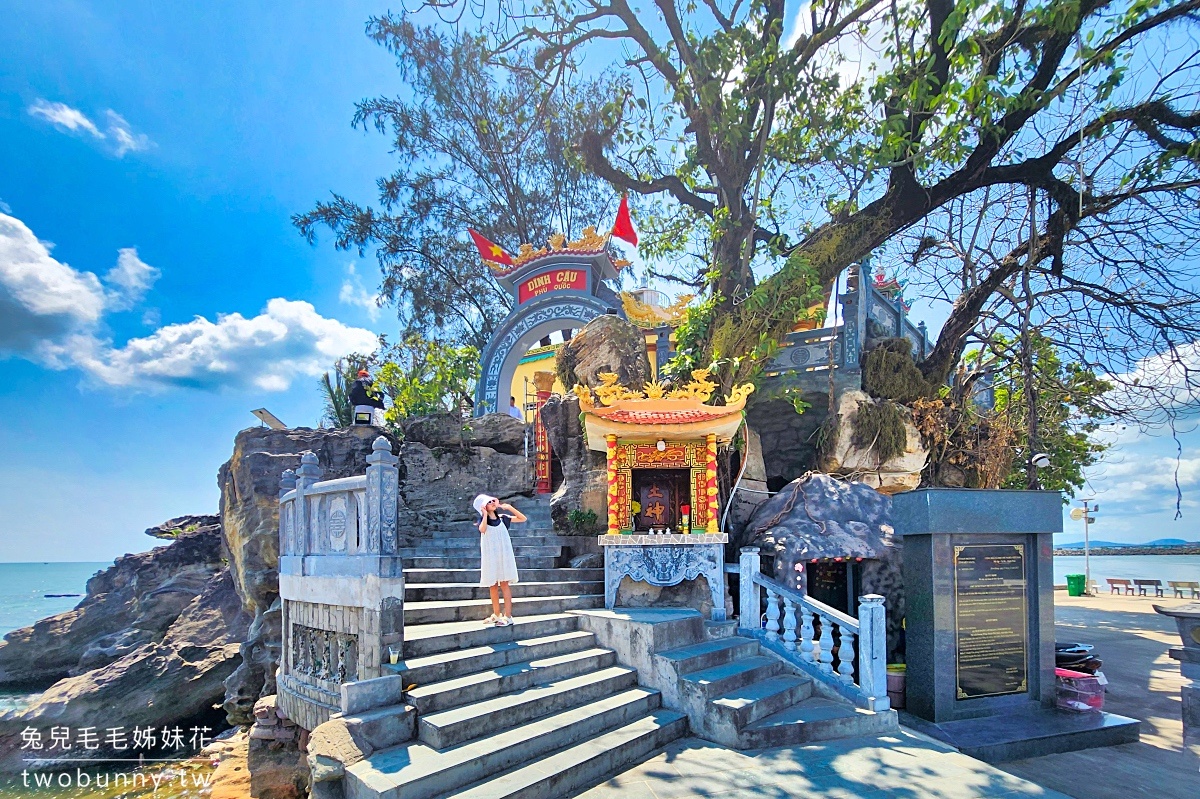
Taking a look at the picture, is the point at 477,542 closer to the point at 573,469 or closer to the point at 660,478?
the point at 573,469

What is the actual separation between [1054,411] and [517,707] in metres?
12.6

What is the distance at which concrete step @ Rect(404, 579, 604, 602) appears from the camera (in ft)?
22.1

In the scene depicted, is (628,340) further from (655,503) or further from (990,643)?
(990,643)

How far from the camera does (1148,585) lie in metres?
20.4

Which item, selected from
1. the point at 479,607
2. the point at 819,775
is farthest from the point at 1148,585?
the point at 479,607

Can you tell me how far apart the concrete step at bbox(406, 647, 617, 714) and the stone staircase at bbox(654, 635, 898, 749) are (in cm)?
72

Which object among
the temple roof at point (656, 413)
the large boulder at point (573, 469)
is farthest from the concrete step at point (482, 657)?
the large boulder at point (573, 469)

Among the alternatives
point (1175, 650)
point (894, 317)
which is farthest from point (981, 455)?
point (1175, 650)

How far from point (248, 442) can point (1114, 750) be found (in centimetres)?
1324

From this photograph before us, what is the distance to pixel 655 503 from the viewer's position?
8.82 m

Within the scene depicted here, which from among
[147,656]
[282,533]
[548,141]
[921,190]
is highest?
[548,141]

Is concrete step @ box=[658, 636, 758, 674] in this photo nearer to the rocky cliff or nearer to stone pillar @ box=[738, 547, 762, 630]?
stone pillar @ box=[738, 547, 762, 630]

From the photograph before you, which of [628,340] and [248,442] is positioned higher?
[628,340]

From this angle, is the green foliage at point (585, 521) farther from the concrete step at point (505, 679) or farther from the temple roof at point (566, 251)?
the temple roof at point (566, 251)
